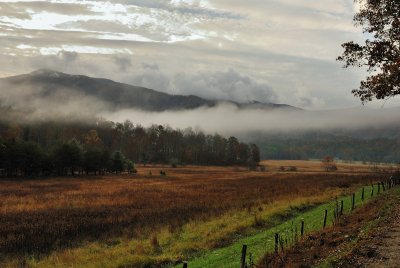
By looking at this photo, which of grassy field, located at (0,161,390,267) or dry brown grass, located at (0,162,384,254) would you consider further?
dry brown grass, located at (0,162,384,254)

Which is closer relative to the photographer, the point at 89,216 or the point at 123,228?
the point at 123,228

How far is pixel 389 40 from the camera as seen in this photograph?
2617 centimetres

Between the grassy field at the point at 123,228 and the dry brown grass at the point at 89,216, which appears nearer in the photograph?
the grassy field at the point at 123,228

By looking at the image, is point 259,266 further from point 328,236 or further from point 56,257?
point 56,257

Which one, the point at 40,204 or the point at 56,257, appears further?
the point at 40,204

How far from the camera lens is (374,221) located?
61.8 ft

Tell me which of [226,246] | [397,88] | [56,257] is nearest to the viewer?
[56,257]

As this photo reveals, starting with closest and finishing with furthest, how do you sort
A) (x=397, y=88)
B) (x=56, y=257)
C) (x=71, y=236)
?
(x=56, y=257), (x=397, y=88), (x=71, y=236)

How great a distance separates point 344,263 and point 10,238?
23136mm

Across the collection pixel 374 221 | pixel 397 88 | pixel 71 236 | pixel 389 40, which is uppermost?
pixel 389 40

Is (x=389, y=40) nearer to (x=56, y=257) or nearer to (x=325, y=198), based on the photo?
(x=325, y=198)

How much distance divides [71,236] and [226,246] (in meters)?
12.2

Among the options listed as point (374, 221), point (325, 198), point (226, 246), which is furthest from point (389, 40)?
point (325, 198)

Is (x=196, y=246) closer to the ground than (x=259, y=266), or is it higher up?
closer to the ground
